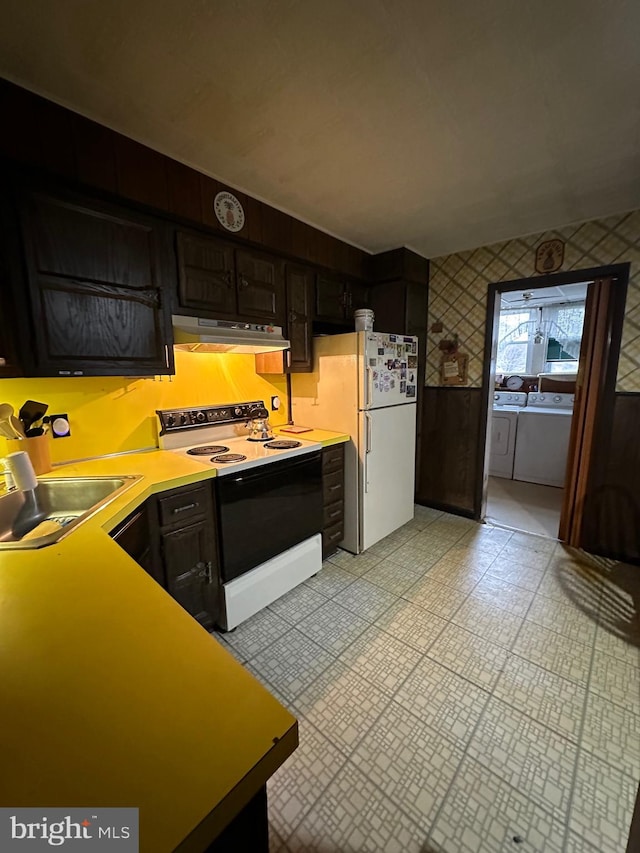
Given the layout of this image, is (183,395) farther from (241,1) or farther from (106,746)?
(106,746)

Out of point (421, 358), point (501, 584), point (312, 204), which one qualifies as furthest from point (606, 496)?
point (312, 204)

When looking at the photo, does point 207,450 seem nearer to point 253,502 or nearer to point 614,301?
point 253,502

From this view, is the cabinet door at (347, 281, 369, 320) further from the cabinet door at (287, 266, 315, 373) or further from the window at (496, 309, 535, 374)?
the window at (496, 309, 535, 374)

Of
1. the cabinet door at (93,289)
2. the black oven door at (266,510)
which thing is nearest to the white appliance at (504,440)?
the black oven door at (266,510)

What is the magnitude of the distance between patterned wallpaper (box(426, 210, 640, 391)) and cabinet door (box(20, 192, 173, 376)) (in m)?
2.46

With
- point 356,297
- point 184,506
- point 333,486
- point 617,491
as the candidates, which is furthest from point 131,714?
point 617,491

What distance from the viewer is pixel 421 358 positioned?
11.1 ft

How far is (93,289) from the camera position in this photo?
157 centimetres

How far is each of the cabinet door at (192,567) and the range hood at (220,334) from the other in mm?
974

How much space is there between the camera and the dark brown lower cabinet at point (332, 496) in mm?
2473

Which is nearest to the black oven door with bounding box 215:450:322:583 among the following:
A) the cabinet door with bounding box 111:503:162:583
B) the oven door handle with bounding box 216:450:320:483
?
the oven door handle with bounding box 216:450:320:483

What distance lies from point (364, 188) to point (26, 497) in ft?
7.78

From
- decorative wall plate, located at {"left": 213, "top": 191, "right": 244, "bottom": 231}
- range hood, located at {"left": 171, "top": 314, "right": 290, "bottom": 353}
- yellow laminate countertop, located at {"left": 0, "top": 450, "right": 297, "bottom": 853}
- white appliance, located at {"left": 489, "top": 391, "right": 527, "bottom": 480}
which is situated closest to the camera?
yellow laminate countertop, located at {"left": 0, "top": 450, "right": 297, "bottom": 853}

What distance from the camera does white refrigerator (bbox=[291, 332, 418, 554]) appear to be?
8.06 ft
